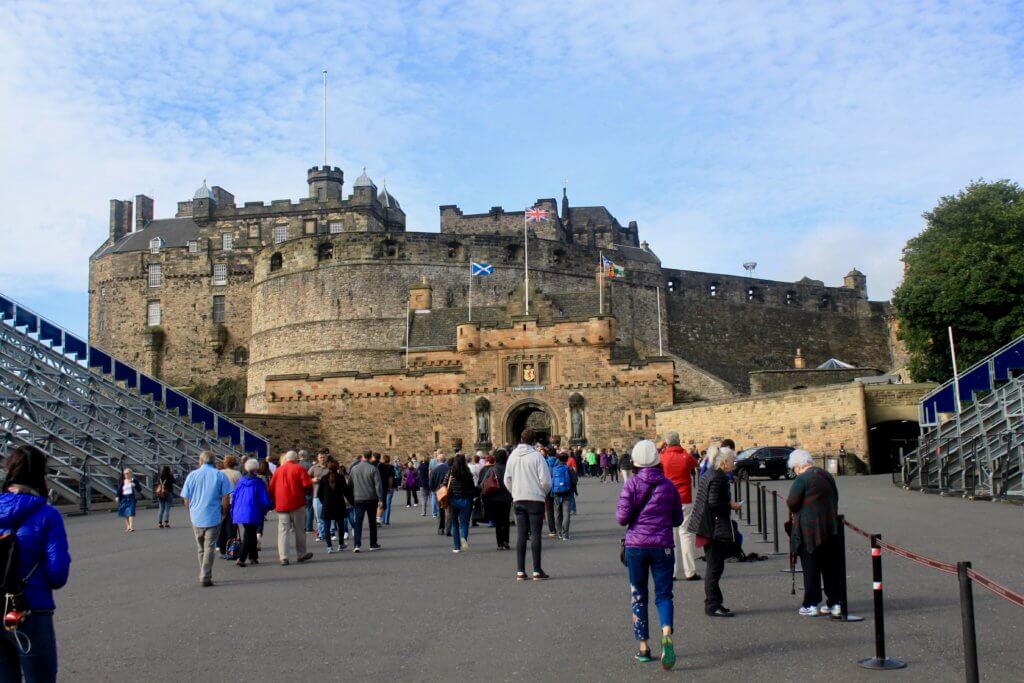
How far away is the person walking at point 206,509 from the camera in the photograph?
9.25m

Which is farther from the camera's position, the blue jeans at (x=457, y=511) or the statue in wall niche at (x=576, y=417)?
the statue in wall niche at (x=576, y=417)

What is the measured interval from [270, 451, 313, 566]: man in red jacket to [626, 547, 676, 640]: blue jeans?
542 cm

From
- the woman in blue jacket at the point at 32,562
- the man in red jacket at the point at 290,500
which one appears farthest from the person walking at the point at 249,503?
the woman in blue jacket at the point at 32,562

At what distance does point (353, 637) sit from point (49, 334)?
25.6 metres

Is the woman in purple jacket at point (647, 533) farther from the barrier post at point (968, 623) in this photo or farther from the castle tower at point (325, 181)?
the castle tower at point (325, 181)

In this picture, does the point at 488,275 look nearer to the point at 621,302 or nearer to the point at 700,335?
the point at 621,302

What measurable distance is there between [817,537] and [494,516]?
540 centimetres

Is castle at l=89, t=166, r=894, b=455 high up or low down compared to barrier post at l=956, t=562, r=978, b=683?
up

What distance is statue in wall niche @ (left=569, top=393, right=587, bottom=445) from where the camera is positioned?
35562mm

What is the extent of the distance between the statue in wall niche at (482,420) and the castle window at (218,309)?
2395 cm

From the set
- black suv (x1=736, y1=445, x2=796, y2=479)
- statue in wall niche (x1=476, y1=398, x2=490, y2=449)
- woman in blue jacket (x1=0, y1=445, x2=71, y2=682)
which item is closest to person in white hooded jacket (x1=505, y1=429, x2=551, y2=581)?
woman in blue jacket (x1=0, y1=445, x2=71, y2=682)

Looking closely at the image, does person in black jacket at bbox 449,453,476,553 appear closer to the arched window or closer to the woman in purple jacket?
the woman in purple jacket

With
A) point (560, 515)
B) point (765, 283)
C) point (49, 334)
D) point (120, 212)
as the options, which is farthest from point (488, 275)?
point (560, 515)

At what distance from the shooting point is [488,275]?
161 ft
